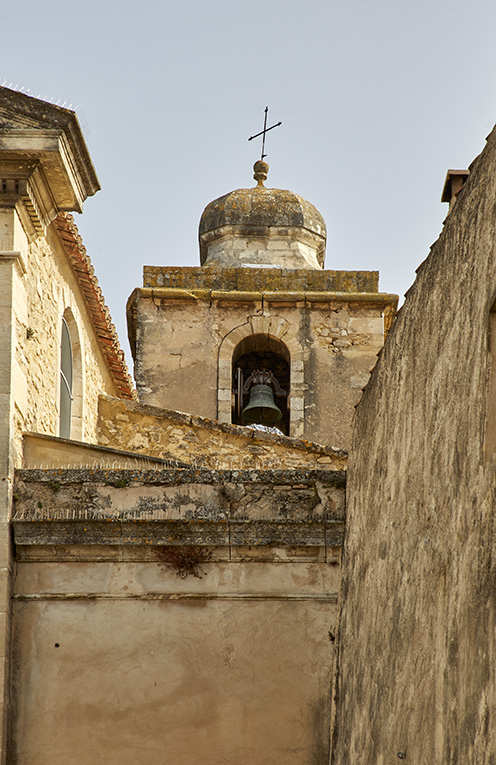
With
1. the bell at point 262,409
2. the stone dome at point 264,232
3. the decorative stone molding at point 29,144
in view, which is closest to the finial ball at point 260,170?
the stone dome at point 264,232

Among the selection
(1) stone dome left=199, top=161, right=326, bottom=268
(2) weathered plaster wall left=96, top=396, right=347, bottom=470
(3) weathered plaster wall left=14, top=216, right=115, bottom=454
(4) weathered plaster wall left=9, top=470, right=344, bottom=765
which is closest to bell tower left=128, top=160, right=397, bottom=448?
(1) stone dome left=199, top=161, right=326, bottom=268

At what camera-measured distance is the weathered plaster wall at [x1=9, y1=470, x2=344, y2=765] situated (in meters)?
7.76

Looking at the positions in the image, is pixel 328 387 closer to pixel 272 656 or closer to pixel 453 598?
pixel 272 656

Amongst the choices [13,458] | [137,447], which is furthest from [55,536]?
[137,447]

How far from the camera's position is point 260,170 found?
18.4m

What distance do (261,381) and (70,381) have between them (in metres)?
4.87

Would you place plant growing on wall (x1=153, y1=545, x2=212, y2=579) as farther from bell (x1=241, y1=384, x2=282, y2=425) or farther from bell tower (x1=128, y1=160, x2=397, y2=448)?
bell tower (x1=128, y1=160, x2=397, y2=448)

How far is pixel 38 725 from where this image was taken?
305 inches

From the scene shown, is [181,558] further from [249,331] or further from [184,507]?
[249,331]

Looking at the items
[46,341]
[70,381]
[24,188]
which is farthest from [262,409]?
[24,188]

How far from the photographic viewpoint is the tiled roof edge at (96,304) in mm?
9750

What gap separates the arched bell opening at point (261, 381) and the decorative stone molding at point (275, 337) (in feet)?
0.38

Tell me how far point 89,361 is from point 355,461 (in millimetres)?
4617

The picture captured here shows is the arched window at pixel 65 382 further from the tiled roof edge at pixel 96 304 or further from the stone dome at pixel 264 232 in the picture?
the stone dome at pixel 264 232
